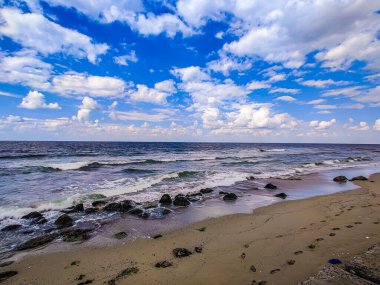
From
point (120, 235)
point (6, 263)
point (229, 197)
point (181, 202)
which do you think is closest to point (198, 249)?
point (120, 235)

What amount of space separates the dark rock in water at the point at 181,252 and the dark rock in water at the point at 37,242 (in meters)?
4.27

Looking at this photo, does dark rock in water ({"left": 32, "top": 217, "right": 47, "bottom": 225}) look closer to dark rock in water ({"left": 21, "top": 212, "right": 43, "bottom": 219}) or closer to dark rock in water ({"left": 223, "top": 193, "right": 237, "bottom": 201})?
dark rock in water ({"left": 21, "top": 212, "right": 43, "bottom": 219})

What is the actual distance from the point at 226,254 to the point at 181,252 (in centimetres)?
120

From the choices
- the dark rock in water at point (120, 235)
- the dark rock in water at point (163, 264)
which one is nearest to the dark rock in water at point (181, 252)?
the dark rock in water at point (163, 264)

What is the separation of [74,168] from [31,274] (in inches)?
888

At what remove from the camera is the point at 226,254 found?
6316mm

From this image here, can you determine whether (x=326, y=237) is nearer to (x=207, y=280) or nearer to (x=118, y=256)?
(x=207, y=280)

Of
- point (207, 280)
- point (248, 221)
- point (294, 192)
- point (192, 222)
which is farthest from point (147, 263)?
point (294, 192)

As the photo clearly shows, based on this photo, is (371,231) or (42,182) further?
(42,182)

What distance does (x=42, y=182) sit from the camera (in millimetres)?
17844

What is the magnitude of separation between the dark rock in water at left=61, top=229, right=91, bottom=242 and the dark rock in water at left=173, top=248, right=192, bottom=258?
330cm

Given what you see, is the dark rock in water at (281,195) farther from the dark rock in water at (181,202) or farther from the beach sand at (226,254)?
the dark rock in water at (181,202)

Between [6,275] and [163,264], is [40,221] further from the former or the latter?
[163,264]

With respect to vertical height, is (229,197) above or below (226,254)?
below
